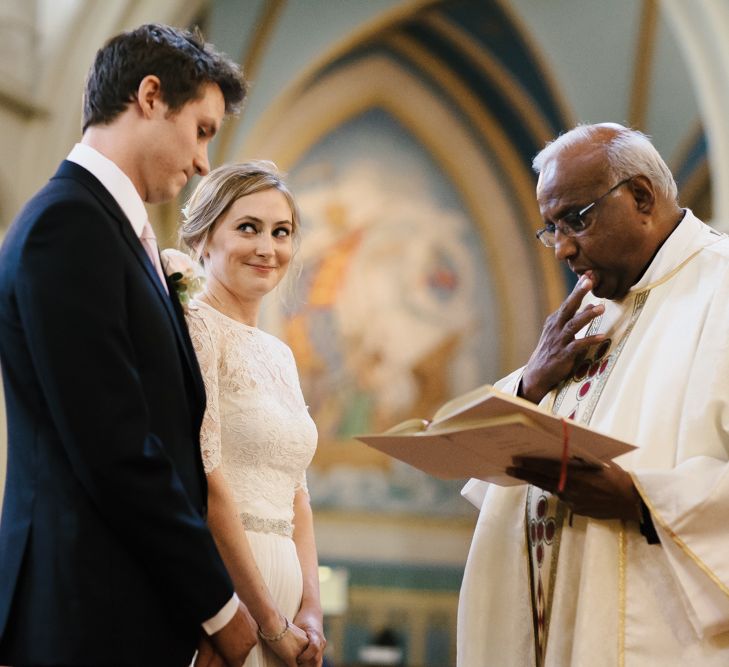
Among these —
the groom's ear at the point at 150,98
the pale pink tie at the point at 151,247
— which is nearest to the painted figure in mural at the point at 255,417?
the pale pink tie at the point at 151,247

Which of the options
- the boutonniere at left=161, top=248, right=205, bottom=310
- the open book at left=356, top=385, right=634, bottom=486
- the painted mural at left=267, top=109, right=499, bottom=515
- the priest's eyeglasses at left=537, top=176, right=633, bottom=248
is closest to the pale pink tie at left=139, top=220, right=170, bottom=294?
the boutonniere at left=161, top=248, right=205, bottom=310

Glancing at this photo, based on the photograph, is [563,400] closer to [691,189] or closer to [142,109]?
[142,109]

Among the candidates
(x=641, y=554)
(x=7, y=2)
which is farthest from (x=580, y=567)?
(x=7, y=2)

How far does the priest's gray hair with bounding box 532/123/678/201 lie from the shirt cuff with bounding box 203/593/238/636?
5.13ft

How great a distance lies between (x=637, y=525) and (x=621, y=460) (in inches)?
6.6

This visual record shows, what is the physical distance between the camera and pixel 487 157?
11.4 metres

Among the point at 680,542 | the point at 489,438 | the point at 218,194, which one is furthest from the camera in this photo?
the point at 218,194

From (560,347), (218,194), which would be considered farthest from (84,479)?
(560,347)

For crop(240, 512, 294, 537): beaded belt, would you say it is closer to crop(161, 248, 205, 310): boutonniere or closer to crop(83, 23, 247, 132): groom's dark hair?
crop(161, 248, 205, 310): boutonniere

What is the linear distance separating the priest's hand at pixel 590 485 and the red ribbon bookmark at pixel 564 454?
0.03 meters

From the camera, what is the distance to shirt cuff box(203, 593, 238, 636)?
2.10 m

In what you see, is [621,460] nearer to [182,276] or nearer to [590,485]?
[590,485]

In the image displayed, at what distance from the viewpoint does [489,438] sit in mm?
2482

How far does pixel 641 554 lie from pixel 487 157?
8986 mm
